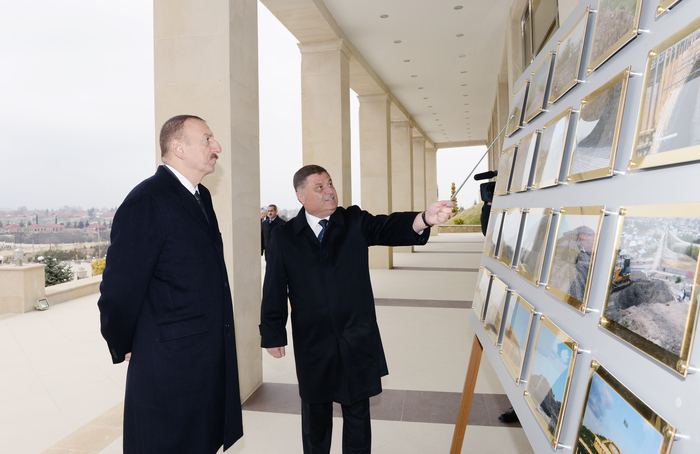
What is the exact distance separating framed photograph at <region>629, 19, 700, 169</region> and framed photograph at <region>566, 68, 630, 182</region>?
8 cm

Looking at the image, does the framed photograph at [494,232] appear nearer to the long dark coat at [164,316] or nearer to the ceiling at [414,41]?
the long dark coat at [164,316]

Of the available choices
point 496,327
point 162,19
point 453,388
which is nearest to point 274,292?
point 496,327

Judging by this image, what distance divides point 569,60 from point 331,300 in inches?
57.2

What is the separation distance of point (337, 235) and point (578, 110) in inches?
52.5

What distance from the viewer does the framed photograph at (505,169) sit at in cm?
195

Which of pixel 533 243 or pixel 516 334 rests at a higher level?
pixel 533 243

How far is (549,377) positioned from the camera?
1.13 m

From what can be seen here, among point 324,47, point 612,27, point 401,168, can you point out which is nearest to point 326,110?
point 324,47

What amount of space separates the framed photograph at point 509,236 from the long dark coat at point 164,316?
3.97 ft

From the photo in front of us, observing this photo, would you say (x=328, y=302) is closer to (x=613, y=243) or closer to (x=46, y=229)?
(x=613, y=243)

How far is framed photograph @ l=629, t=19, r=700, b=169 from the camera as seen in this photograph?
0.68 m

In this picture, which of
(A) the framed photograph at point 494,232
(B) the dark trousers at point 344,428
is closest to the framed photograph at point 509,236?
(A) the framed photograph at point 494,232

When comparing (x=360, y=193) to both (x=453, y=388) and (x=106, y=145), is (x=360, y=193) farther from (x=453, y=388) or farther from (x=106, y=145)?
(x=453, y=388)

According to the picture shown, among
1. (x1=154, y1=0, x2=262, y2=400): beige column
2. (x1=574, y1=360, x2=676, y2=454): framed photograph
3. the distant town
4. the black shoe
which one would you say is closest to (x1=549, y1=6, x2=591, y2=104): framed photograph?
(x1=574, y1=360, x2=676, y2=454): framed photograph
